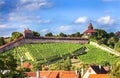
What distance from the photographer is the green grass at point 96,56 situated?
12303 cm

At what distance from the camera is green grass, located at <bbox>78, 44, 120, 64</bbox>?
12303cm

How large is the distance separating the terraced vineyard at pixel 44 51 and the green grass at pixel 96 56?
13.1 feet

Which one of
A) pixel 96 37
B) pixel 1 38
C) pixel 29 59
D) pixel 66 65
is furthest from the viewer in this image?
pixel 96 37

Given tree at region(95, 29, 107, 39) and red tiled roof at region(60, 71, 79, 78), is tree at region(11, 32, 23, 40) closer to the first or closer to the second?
tree at region(95, 29, 107, 39)

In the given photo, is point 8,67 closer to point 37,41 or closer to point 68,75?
A: point 68,75

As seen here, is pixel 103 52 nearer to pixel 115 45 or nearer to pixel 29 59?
pixel 115 45

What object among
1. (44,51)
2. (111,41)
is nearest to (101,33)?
(111,41)

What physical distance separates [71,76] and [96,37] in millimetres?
89419

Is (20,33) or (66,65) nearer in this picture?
(66,65)

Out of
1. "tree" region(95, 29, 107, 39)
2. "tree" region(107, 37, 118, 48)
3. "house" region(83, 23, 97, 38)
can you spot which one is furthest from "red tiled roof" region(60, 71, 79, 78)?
"tree" region(95, 29, 107, 39)

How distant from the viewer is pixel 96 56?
12862 cm

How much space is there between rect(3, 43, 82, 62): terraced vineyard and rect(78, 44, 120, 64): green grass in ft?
13.1

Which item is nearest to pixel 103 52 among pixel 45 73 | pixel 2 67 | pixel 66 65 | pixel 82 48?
pixel 82 48

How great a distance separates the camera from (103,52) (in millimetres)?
136000
